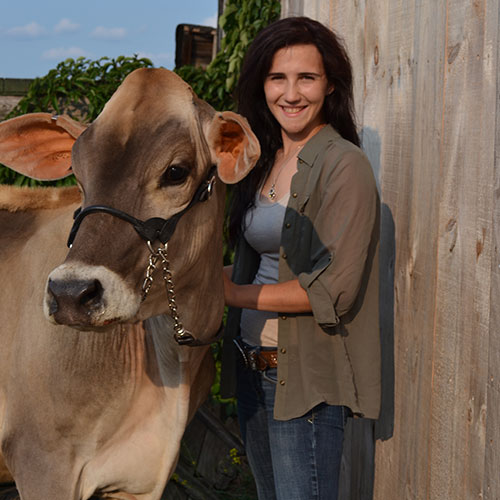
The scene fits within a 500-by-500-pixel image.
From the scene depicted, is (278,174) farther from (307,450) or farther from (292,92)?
(307,450)

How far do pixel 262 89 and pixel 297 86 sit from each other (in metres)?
0.23

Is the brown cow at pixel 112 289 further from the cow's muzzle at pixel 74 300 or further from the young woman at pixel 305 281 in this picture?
the young woman at pixel 305 281

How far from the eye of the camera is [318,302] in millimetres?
2447

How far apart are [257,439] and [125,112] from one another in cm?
132

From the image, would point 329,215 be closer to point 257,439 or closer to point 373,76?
point 257,439

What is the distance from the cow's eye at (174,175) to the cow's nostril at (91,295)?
1.33 ft

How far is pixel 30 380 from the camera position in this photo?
2.76 m

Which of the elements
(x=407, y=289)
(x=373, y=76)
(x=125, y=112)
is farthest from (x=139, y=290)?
(x=373, y=76)

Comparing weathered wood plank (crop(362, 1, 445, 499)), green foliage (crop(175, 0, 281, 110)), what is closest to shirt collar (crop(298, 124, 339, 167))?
weathered wood plank (crop(362, 1, 445, 499))

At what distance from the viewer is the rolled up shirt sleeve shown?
95.4 inches

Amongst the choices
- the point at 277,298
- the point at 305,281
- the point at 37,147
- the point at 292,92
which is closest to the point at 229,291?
the point at 277,298

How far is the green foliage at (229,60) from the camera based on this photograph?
5.01 m

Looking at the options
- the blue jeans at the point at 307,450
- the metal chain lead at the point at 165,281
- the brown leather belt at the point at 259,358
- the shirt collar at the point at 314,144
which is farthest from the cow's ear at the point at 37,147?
the blue jeans at the point at 307,450

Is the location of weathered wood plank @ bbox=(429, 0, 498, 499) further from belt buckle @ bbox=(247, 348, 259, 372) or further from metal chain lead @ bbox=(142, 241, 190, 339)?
metal chain lead @ bbox=(142, 241, 190, 339)
